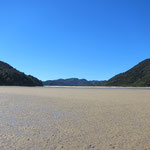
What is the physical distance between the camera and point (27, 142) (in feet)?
20.6

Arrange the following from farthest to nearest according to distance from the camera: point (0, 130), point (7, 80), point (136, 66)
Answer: point (136, 66) → point (7, 80) → point (0, 130)

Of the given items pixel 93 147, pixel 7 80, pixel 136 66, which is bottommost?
pixel 93 147

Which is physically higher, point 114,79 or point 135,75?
point 135,75

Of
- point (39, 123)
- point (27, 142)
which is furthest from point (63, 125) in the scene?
point (27, 142)

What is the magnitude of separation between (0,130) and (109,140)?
459cm

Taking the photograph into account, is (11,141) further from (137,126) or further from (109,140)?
(137,126)

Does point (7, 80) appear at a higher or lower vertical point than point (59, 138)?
higher

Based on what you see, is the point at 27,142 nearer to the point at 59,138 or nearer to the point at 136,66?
the point at 59,138

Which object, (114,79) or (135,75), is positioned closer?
(135,75)

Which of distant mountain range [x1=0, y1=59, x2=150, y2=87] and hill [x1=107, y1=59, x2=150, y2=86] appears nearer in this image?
distant mountain range [x1=0, y1=59, x2=150, y2=87]

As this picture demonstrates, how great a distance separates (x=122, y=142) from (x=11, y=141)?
12.8 feet

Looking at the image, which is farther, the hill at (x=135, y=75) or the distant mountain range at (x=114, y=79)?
the hill at (x=135, y=75)

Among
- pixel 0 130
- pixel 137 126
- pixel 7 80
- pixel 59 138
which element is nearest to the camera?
pixel 59 138

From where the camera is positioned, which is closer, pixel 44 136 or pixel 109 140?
pixel 109 140
